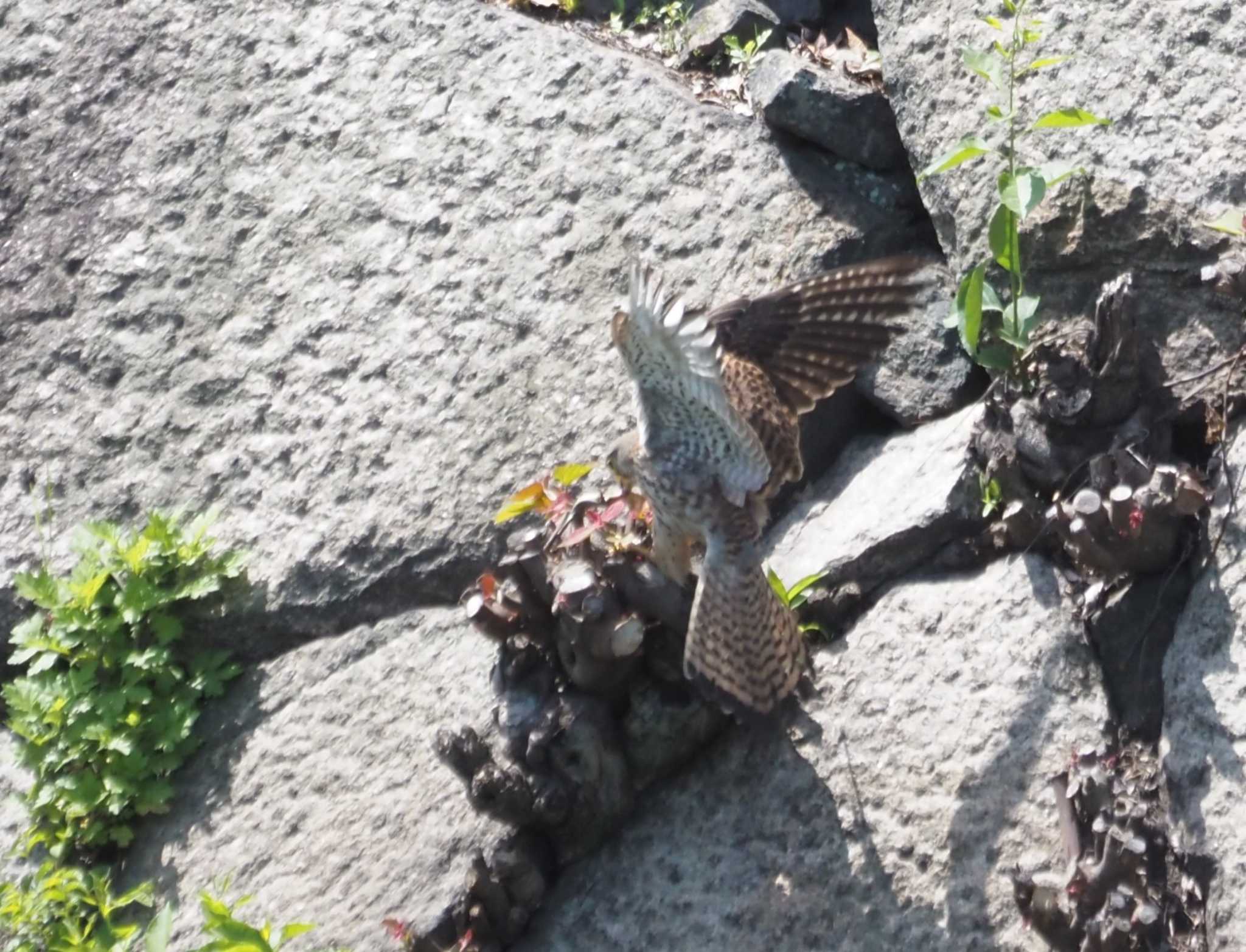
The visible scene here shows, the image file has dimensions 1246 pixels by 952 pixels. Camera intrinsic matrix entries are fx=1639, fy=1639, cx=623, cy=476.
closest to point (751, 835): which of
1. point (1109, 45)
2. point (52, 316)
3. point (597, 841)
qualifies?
point (597, 841)

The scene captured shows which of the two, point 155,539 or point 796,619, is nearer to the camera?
point 796,619

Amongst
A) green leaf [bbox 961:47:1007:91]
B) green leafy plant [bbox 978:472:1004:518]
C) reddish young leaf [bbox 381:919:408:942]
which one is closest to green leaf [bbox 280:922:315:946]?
reddish young leaf [bbox 381:919:408:942]

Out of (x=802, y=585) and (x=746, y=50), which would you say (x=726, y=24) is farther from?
(x=802, y=585)

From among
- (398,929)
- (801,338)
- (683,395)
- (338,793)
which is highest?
(683,395)

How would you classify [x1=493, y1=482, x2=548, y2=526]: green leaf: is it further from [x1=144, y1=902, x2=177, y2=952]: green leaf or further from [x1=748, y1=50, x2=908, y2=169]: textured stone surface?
[x1=748, y1=50, x2=908, y2=169]: textured stone surface

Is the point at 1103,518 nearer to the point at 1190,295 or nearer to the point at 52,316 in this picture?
the point at 1190,295

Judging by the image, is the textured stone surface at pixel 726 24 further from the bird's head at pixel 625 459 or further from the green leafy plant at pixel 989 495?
the green leafy plant at pixel 989 495

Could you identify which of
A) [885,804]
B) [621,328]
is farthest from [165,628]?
[885,804]
